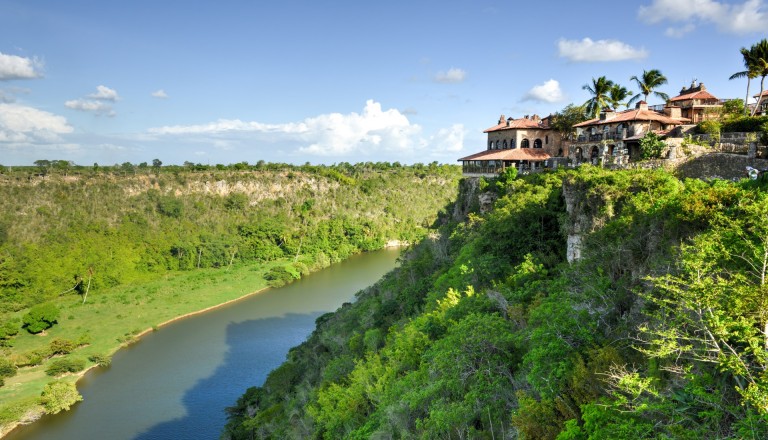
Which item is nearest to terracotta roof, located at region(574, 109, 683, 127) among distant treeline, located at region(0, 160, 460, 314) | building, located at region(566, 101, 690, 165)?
building, located at region(566, 101, 690, 165)

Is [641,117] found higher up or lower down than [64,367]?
higher up

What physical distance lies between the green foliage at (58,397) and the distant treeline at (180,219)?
24020mm

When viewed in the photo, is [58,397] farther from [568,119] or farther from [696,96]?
[696,96]

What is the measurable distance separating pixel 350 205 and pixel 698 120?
3622 inches

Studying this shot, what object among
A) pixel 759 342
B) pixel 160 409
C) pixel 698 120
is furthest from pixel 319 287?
pixel 759 342

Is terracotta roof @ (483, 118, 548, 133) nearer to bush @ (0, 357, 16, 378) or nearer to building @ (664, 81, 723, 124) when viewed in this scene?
building @ (664, 81, 723, 124)

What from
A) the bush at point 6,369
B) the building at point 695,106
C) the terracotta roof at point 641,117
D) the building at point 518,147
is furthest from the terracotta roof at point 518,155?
the bush at point 6,369

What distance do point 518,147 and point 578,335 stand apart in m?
30.2

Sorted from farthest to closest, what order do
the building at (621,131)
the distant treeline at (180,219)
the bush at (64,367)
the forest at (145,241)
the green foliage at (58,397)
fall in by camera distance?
the distant treeline at (180,219)
the forest at (145,241)
the bush at (64,367)
the green foliage at (58,397)
the building at (621,131)

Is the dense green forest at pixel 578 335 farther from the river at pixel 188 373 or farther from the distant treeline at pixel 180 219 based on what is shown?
the distant treeline at pixel 180 219

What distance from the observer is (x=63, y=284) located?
67750 mm

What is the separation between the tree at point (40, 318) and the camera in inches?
2106

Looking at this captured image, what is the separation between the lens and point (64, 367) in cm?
4425

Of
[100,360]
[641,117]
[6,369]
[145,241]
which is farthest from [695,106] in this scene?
[145,241]
